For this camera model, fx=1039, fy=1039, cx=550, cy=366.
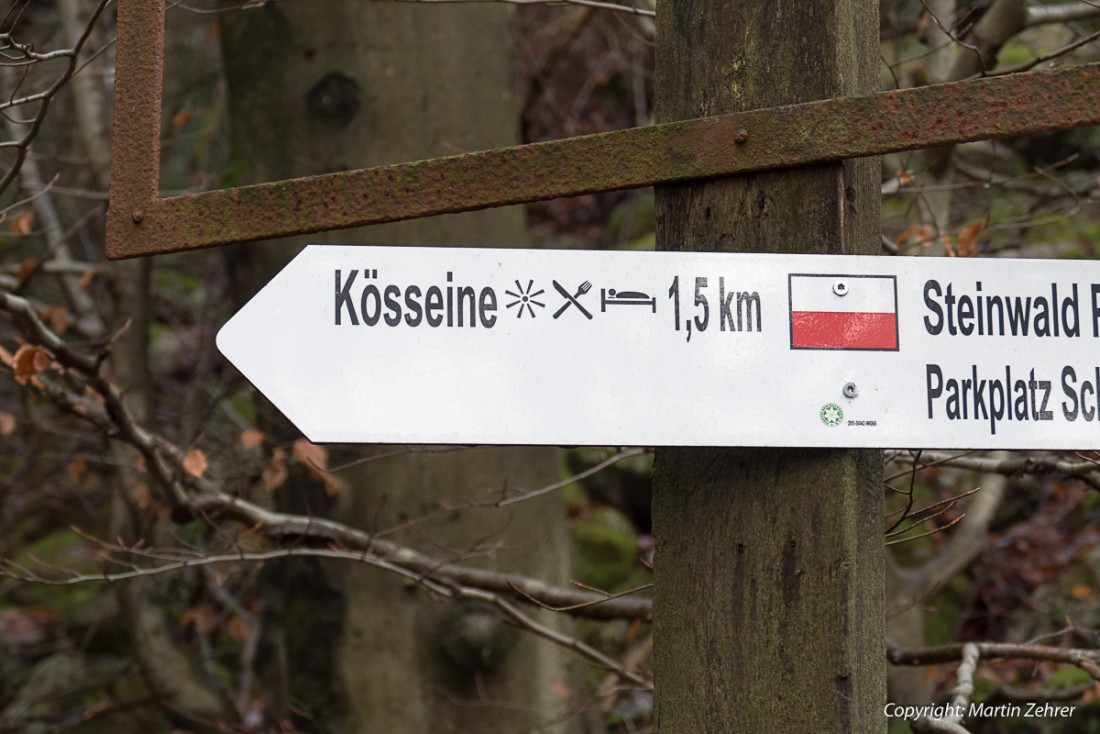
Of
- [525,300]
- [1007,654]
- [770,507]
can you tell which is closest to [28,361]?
[525,300]

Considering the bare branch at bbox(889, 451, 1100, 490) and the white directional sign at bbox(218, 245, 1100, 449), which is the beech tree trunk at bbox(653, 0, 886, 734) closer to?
the white directional sign at bbox(218, 245, 1100, 449)

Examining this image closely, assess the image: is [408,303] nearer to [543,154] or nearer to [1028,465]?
[543,154]

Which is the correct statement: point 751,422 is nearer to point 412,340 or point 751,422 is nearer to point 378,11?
point 412,340

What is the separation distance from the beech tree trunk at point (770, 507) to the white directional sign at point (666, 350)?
40 millimetres

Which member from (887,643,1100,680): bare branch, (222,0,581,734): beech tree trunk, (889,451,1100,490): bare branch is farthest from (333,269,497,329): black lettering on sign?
(222,0,581,734): beech tree trunk

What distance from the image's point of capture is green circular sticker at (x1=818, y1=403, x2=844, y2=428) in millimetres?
1301

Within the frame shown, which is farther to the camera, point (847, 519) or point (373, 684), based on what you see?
point (373, 684)

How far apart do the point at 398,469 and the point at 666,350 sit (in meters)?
1.88

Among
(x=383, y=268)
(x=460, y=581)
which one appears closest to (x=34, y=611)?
(x=460, y=581)

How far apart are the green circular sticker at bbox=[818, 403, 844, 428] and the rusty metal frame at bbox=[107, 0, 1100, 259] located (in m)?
0.31

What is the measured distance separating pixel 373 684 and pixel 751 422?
2135 mm

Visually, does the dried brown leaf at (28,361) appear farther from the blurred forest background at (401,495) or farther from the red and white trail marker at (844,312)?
the red and white trail marker at (844,312)

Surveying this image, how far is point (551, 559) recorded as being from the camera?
10.9 feet

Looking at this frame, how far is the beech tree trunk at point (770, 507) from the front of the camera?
1.27m
